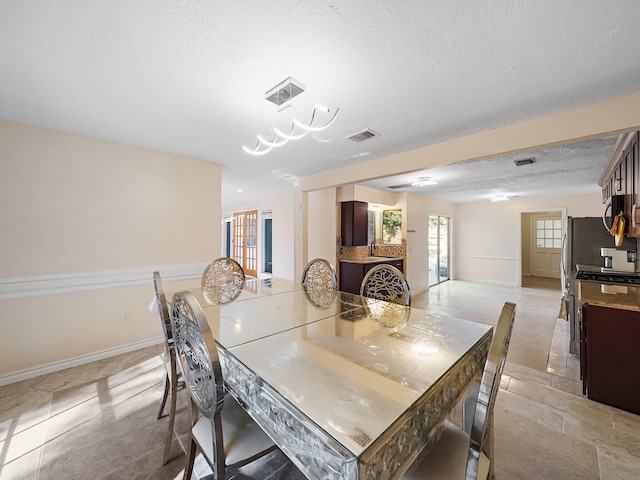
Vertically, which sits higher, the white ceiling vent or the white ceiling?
the white ceiling

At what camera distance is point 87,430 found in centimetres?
173

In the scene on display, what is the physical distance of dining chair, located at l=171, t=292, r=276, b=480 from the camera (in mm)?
944

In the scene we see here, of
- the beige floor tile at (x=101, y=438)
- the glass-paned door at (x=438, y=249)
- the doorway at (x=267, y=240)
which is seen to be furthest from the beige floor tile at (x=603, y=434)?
the doorway at (x=267, y=240)

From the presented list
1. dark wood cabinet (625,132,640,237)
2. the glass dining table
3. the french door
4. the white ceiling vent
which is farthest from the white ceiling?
the french door

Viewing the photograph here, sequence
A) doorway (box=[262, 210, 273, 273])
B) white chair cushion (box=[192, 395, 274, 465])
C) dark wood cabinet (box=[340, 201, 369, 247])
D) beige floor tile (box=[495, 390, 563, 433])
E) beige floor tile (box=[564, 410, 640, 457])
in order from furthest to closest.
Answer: doorway (box=[262, 210, 273, 273]), dark wood cabinet (box=[340, 201, 369, 247]), beige floor tile (box=[495, 390, 563, 433]), beige floor tile (box=[564, 410, 640, 457]), white chair cushion (box=[192, 395, 274, 465])

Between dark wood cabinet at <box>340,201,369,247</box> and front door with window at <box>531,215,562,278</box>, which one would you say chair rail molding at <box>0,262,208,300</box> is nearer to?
dark wood cabinet at <box>340,201,369,247</box>

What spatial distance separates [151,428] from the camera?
5.74ft

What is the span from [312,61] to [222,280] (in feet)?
7.27

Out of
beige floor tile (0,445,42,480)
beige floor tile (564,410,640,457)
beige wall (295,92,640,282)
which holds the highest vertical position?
beige wall (295,92,640,282)

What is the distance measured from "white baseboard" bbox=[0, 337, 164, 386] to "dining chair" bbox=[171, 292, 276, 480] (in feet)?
7.46

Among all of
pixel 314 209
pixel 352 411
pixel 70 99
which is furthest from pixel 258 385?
pixel 314 209

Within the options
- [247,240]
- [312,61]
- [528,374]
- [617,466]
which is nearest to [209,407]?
[312,61]

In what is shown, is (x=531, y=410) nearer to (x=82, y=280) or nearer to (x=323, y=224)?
(x=323, y=224)

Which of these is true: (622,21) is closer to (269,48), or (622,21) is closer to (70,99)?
(269,48)
